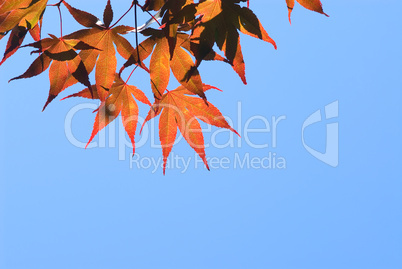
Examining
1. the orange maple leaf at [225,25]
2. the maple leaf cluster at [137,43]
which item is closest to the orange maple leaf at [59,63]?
the maple leaf cluster at [137,43]

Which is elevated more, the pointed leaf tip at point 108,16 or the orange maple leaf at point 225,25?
the pointed leaf tip at point 108,16

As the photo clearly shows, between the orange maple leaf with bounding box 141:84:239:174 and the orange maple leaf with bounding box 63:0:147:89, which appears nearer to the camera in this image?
the orange maple leaf with bounding box 63:0:147:89

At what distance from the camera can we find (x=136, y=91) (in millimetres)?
881

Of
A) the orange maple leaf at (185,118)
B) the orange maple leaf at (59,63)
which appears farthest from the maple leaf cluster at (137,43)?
the orange maple leaf at (185,118)

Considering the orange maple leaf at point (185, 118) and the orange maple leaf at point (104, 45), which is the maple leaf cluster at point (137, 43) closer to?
the orange maple leaf at point (104, 45)

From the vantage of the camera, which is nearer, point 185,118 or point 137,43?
point 137,43

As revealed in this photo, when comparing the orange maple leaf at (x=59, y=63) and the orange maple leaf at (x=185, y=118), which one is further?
the orange maple leaf at (x=185, y=118)

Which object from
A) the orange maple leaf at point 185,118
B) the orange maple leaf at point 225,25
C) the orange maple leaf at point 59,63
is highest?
the orange maple leaf at point 225,25

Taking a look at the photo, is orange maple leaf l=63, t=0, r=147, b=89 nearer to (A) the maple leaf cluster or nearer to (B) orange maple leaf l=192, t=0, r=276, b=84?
(A) the maple leaf cluster

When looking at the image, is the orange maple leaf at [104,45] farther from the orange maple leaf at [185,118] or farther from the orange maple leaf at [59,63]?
the orange maple leaf at [185,118]

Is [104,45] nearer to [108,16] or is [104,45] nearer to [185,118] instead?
[108,16]

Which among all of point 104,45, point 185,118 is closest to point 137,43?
point 104,45

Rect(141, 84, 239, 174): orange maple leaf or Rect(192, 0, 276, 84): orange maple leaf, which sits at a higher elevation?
Rect(192, 0, 276, 84): orange maple leaf

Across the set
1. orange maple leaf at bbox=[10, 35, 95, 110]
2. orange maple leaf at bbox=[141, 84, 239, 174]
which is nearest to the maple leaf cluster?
orange maple leaf at bbox=[10, 35, 95, 110]
